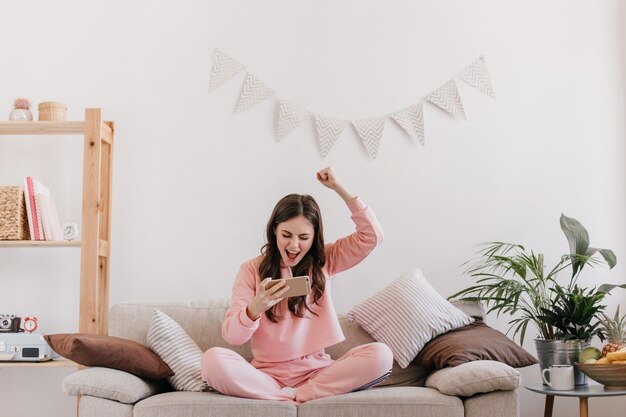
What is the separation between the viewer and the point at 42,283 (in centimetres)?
355

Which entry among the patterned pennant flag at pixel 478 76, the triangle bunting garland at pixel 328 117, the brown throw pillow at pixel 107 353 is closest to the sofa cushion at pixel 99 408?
the brown throw pillow at pixel 107 353

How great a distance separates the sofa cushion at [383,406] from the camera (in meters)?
2.47

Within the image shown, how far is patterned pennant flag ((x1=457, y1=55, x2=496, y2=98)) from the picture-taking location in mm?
3689

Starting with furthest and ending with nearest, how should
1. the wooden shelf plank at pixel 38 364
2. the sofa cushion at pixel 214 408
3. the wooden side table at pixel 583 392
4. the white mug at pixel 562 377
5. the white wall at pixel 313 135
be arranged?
the white wall at pixel 313 135
the wooden shelf plank at pixel 38 364
the white mug at pixel 562 377
the wooden side table at pixel 583 392
the sofa cushion at pixel 214 408

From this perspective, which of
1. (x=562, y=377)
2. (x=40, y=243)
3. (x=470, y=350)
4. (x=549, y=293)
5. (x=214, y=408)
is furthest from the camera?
(x=549, y=293)

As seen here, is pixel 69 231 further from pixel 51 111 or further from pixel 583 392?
pixel 583 392

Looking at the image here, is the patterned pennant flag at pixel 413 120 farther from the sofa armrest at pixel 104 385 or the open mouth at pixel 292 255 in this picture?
the sofa armrest at pixel 104 385

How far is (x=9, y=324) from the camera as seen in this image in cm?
329

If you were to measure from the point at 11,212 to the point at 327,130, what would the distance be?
1.42 meters

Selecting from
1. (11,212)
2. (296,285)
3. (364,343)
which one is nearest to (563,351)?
(364,343)

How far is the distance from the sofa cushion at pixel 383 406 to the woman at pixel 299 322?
8 cm

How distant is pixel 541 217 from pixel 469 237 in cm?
35

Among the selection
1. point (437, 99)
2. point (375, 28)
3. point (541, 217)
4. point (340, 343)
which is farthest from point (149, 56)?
point (541, 217)

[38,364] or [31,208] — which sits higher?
[31,208]
